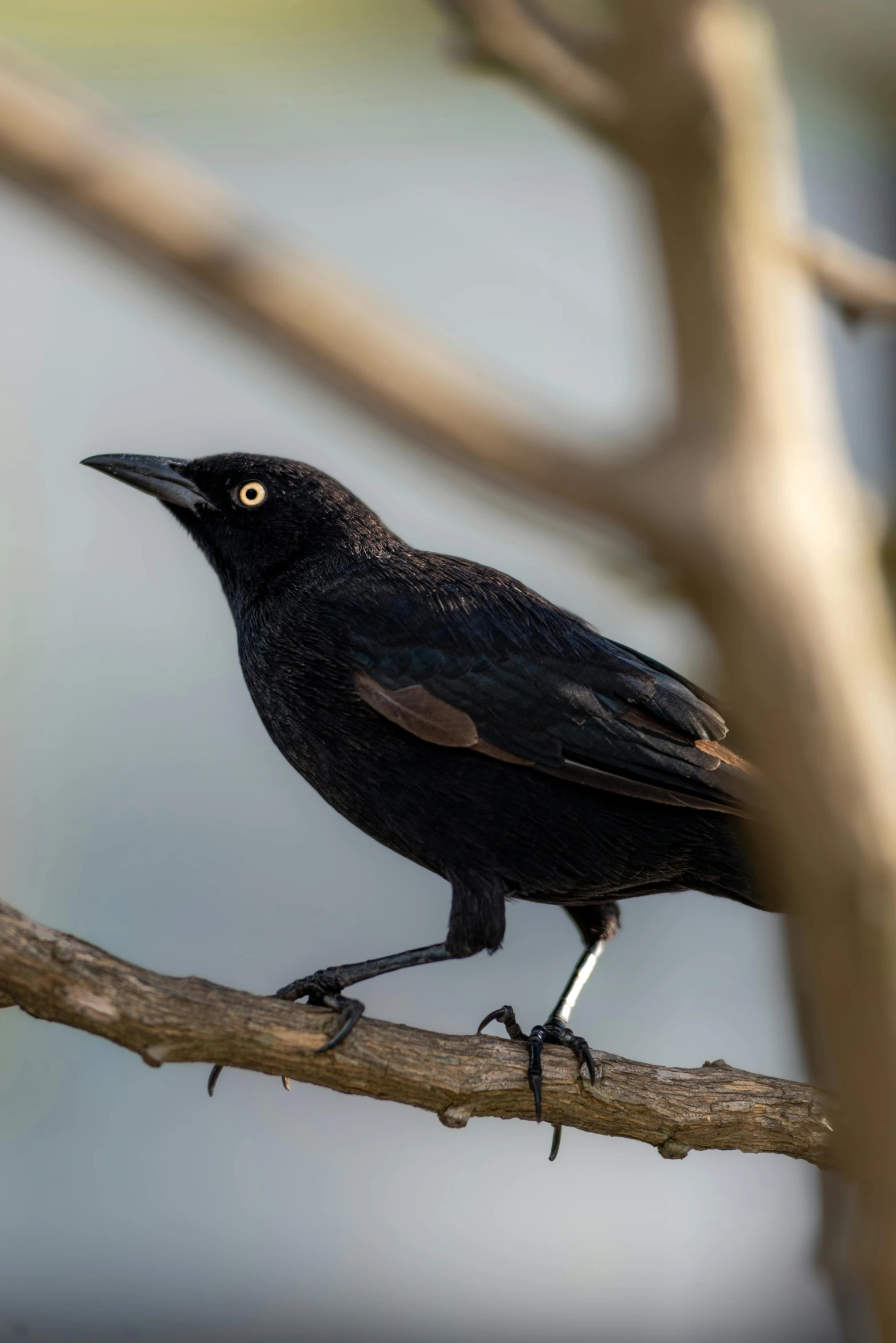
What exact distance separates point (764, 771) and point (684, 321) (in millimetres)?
686

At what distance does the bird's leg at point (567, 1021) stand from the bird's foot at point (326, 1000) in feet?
1.62

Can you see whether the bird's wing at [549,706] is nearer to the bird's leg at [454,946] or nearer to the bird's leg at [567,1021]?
the bird's leg at [454,946]

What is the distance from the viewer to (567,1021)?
400cm

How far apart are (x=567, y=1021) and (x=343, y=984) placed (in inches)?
30.1

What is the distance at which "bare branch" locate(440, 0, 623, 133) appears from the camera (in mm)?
2447

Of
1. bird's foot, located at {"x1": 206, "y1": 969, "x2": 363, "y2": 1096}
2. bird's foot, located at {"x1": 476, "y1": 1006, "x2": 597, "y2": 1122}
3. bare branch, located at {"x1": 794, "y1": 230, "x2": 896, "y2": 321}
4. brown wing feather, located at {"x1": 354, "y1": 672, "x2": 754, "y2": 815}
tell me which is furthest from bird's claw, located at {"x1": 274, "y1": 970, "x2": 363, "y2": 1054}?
bare branch, located at {"x1": 794, "y1": 230, "x2": 896, "y2": 321}

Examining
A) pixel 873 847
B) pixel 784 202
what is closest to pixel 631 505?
pixel 873 847

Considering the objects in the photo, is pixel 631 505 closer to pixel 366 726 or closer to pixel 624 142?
pixel 624 142

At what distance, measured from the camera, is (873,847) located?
195 centimetres

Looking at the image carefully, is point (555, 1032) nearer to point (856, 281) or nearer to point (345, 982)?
point (345, 982)

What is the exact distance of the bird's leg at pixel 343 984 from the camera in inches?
132

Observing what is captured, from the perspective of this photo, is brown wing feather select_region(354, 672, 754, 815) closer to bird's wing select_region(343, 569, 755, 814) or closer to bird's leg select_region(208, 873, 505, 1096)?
bird's wing select_region(343, 569, 755, 814)

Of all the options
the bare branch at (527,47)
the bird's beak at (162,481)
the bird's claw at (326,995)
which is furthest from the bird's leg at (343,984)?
the bare branch at (527,47)

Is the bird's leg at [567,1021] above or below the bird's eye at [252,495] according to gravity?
below
